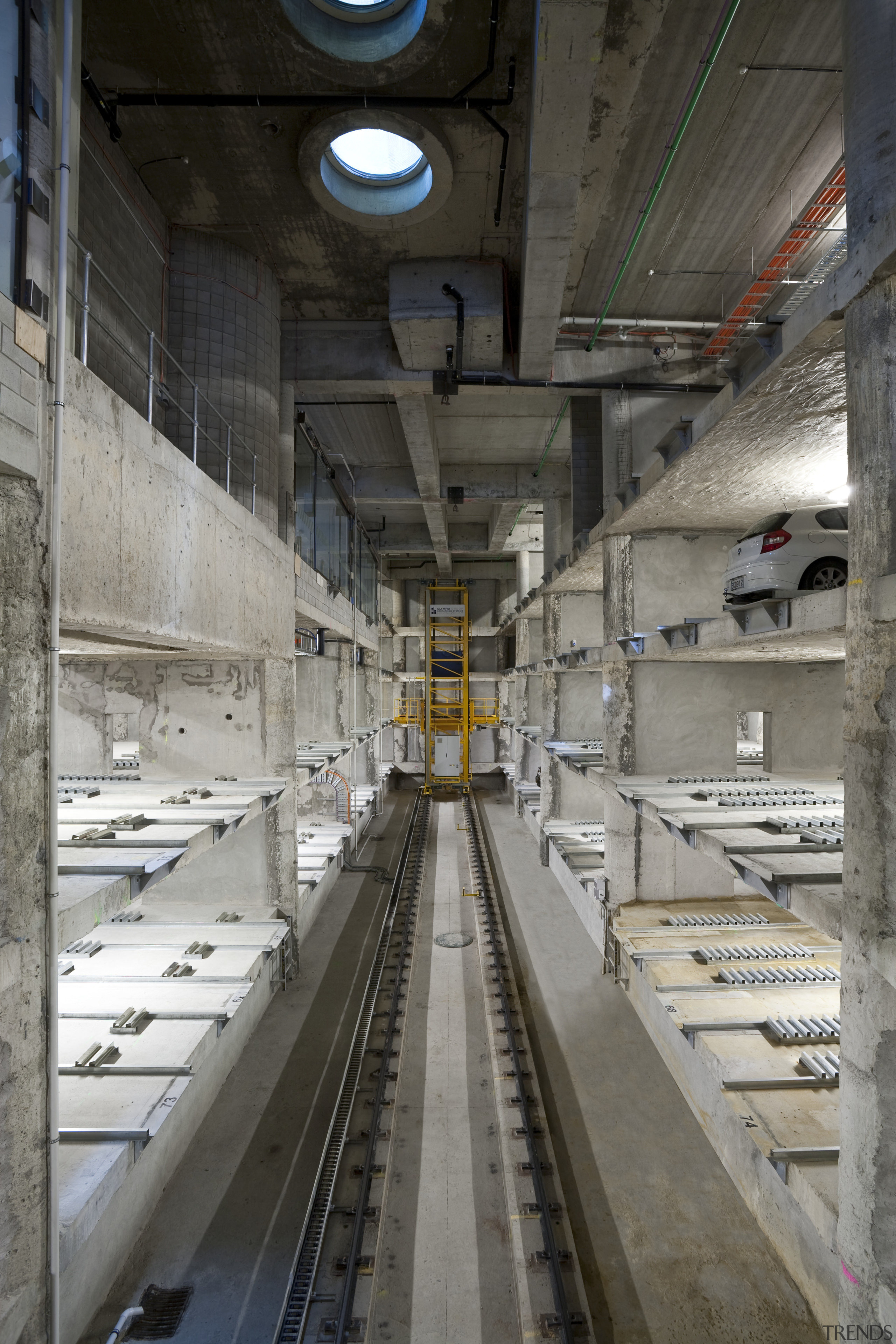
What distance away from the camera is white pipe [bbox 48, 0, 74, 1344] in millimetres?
2932

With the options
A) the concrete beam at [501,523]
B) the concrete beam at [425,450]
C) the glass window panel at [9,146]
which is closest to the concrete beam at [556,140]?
the concrete beam at [425,450]

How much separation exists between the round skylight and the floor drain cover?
9.86 meters

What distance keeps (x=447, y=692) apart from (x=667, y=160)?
20245mm

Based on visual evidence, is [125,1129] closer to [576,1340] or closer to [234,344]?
[576,1340]

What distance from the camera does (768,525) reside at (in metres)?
5.35

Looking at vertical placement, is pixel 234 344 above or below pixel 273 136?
below

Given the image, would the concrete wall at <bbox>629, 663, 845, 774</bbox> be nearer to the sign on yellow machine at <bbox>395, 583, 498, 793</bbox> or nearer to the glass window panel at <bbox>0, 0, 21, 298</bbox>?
the glass window panel at <bbox>0, 0, 21, 298</bbox>

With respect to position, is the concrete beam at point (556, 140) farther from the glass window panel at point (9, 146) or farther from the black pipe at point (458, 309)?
the glass window panel at point (9, 146)

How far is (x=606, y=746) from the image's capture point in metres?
8.88

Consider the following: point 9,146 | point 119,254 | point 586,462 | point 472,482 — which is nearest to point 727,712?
point 586,462

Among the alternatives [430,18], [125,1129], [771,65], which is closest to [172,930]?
[125,1129]

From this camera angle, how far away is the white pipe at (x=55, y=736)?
2932 millimetres

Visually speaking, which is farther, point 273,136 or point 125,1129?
point 273,136

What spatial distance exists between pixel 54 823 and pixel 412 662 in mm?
25599
